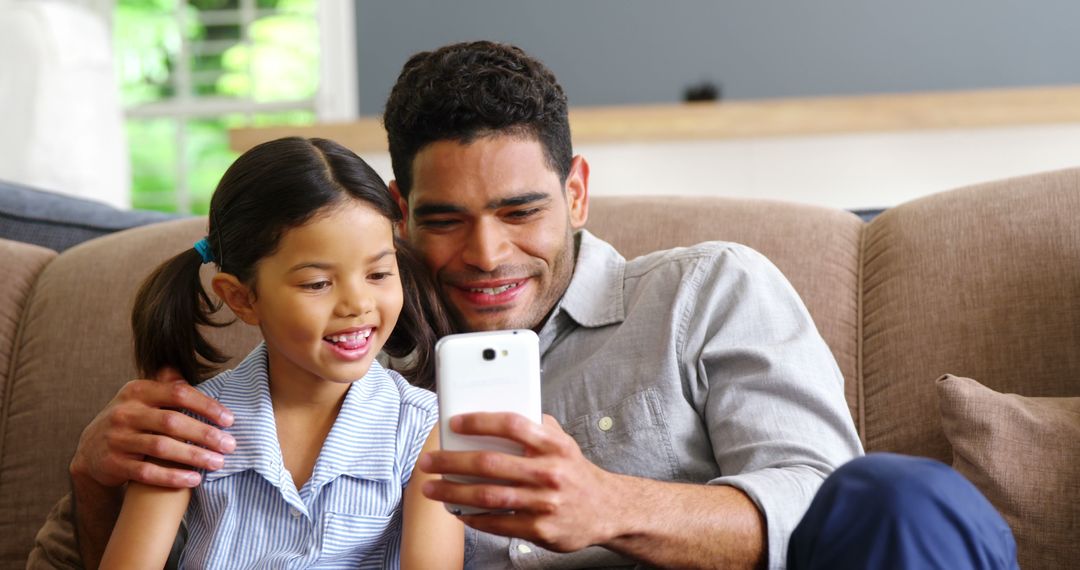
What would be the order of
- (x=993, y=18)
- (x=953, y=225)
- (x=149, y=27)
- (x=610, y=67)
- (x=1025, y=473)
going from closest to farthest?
1. (x=1025, y=473)
2. (x=953, y=225)
3. (x=993, y=18)
4. (x=610, y=67)
5. (x=149, y=27)

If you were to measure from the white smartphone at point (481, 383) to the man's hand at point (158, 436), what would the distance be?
1.00ft

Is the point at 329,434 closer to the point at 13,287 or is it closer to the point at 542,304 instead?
the point at 542,304

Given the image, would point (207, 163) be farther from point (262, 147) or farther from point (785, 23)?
point (262, 147)

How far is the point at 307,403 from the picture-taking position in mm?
1313

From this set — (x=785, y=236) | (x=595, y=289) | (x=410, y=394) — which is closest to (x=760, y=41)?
(x=785, y=236)

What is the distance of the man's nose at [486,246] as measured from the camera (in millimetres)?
1535

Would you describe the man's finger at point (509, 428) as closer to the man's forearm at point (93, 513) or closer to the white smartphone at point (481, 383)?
the white smartphone at point (481, 383)

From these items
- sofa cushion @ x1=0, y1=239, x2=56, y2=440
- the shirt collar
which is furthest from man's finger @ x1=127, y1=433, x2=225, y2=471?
sofa cushion @ x1=0, y1=239, x2=56, y2=440

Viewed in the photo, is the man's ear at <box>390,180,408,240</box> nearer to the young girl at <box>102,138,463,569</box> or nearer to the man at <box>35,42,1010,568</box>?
the man at <box>35,42,1010,568</box>

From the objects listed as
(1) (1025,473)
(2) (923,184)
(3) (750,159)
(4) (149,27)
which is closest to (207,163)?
(4) (149,27)

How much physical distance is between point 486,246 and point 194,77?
4.42m

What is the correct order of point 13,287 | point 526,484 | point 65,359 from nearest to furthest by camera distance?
1. point 526,484
2. point 65,359
3. point 13,287

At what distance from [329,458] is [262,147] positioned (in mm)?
351

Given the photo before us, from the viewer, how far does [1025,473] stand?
1.47 metres
